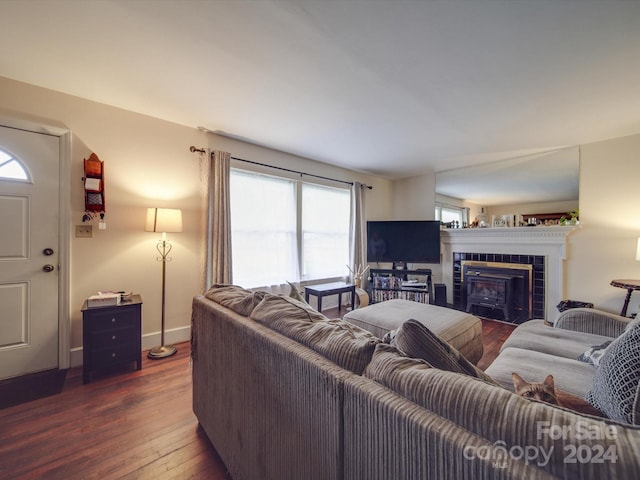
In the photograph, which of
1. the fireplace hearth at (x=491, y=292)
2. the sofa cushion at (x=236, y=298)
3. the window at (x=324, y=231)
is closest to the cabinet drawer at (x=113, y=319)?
the sofa cushion at (x=236, y=298)

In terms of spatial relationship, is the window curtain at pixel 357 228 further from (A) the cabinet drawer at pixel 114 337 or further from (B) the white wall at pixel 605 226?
(A) the cabinet drawer at pixel 114 337

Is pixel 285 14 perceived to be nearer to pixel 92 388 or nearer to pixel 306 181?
pixel 306 181

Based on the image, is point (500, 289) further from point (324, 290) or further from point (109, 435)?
point (109, 435)

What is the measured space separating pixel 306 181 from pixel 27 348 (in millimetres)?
3380

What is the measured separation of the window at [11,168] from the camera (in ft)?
6.97

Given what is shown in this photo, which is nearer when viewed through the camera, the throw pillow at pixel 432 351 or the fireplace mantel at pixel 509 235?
the throw pillow at pixel 432 351

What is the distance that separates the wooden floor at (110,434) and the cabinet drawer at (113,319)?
1.38ft

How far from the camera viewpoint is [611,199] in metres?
3.14

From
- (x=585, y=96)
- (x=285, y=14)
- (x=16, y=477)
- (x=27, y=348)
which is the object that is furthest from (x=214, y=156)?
(x=585, y=96)

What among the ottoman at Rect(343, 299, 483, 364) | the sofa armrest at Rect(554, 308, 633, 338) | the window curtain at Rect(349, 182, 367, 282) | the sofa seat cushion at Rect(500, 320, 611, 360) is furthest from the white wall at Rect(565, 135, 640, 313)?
the window curtain at Rect(349, 182, 367, 282)

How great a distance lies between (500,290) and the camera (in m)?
3.88

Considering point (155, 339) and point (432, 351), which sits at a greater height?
point (432, 351)

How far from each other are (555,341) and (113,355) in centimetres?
341

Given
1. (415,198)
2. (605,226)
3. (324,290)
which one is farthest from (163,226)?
(605,226)
